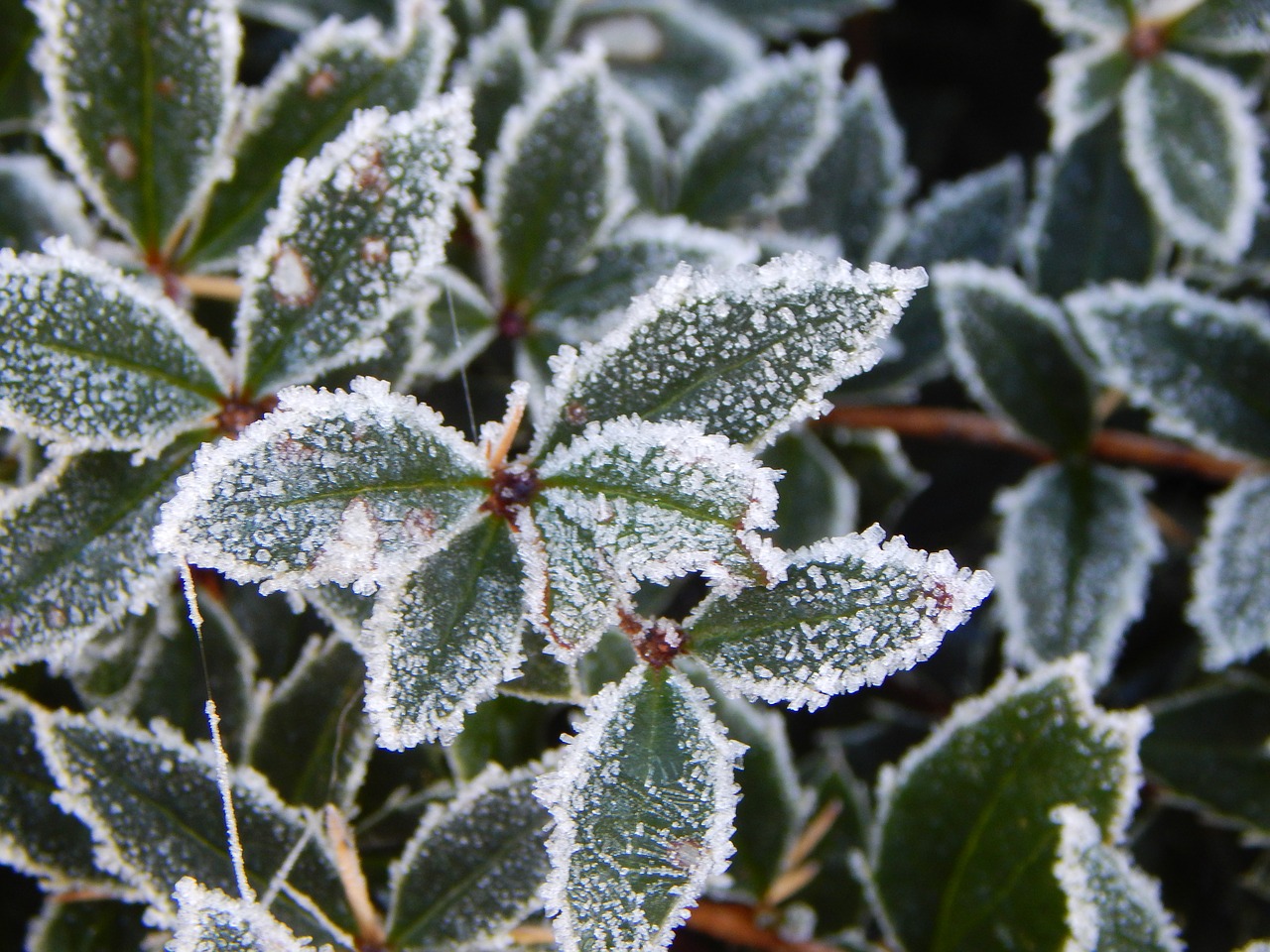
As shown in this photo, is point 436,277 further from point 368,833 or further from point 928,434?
point 928,434

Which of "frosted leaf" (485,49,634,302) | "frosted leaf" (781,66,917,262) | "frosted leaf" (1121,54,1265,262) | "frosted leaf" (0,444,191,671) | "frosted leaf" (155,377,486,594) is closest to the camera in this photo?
"frosted leaf" (155,377,486,594)

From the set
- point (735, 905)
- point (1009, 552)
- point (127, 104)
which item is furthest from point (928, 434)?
point (127, 104)

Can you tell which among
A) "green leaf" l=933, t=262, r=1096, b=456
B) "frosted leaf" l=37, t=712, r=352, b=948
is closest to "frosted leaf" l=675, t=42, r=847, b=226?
"green leaf" l=933, t=262, r=1096, b=456

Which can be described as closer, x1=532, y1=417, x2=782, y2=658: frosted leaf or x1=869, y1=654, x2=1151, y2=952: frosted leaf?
x1=532, y1=417, x2=782, y2=658: frosted leaf

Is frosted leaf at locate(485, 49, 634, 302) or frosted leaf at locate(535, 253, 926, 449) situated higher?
frosted leaf at locate(485, 49, 634, 302)

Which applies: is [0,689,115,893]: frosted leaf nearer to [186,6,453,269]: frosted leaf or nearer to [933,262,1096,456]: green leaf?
[186,6,453,269]: frosted leaf

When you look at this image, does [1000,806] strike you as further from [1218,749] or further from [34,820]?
[34,820]

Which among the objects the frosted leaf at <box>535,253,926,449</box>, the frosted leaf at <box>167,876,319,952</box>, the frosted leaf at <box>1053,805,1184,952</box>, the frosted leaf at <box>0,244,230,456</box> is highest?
the frosted leaf at <box>535,253,926,449</box>
